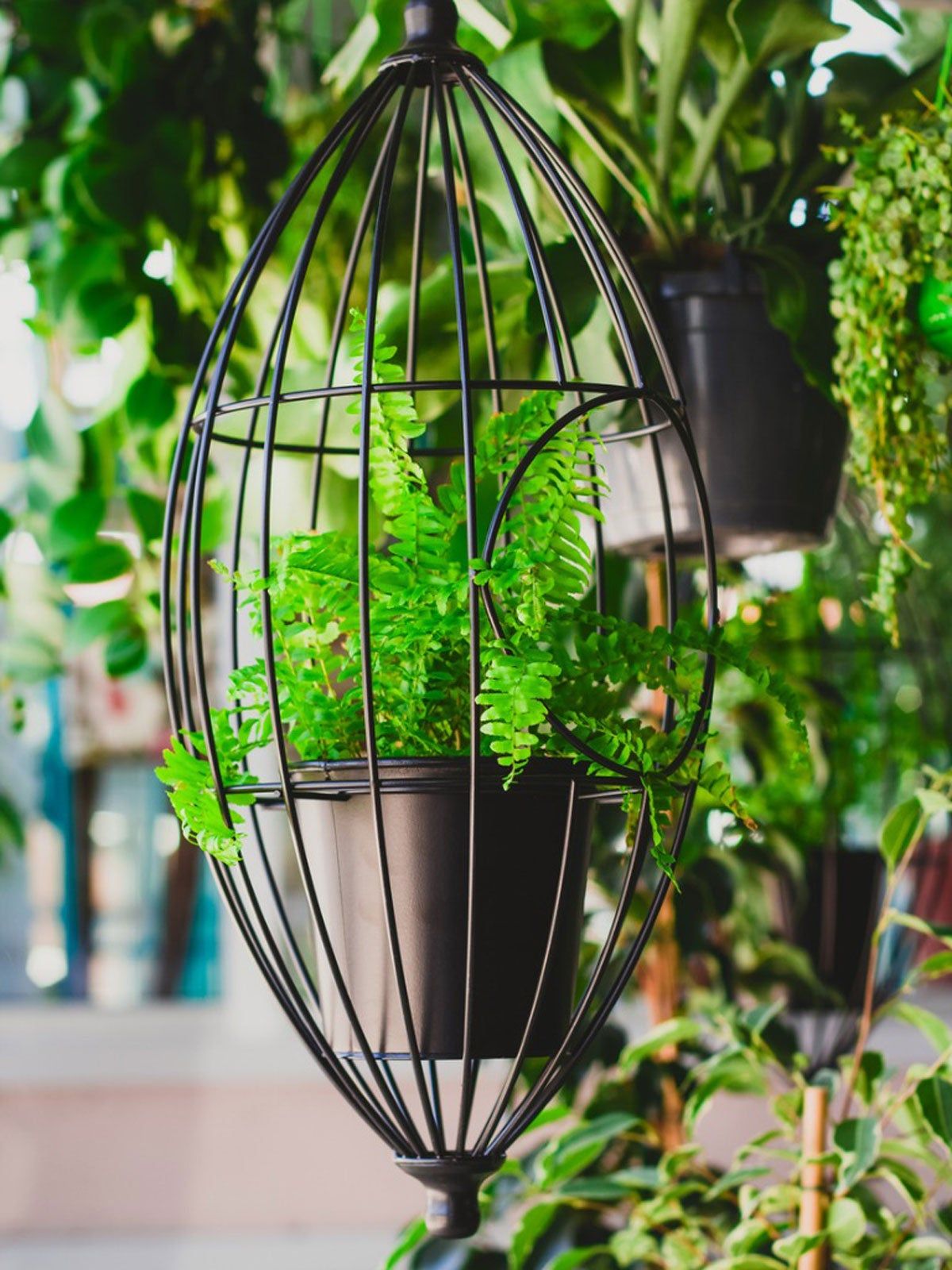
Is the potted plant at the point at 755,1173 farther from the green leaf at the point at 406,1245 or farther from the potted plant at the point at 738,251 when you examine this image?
the potted plant at the point at 738,251

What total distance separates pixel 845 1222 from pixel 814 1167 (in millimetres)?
48

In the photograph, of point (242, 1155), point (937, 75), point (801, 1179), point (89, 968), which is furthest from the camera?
point (89, 968)

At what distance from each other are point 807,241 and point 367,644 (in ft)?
1.75

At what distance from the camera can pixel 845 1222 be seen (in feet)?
3.33

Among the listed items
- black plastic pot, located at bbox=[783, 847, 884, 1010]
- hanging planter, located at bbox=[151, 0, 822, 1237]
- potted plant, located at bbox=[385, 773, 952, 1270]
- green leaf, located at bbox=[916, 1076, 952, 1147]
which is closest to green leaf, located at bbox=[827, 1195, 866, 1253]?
potted plant, located at bbox=[385, 773, 952, 1270]

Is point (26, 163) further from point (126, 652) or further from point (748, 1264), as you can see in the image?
point (748, 1264)

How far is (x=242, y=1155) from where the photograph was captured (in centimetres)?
201

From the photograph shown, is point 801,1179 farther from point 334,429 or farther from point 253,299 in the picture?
point 253,299

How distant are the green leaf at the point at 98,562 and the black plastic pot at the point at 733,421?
53 centimetres

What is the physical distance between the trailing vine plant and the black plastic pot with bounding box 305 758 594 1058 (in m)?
0.33

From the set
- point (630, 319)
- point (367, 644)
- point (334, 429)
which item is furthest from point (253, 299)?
point (367, 644)

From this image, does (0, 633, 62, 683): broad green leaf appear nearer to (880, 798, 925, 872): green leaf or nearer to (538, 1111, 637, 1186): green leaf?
(538, 1111, 637, 1186): green leaf

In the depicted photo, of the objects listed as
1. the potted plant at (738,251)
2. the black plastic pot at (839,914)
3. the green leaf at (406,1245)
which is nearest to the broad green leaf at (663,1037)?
the green leaf at (406,1245)

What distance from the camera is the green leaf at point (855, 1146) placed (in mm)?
961
